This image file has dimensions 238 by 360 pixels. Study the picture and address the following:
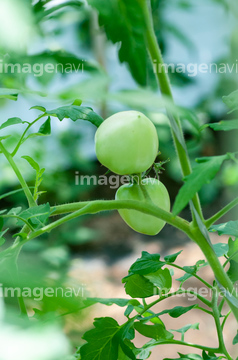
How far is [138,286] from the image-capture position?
322 mm

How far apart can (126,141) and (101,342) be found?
0.15m

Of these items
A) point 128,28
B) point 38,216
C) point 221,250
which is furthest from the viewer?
point 221,250

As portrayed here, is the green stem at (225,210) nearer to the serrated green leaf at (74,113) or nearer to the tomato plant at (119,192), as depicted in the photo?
the tomato plant at (119,192)

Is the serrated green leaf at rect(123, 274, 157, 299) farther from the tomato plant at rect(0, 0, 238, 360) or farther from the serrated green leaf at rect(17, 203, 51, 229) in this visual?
the serrated green leaf at rect(17, 203, 51, 229)

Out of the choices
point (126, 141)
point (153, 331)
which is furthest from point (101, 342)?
point (126, 141)

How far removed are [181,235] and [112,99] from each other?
1948mm

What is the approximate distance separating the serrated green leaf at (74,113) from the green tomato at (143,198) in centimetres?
5

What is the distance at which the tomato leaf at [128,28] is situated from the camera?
0.11m

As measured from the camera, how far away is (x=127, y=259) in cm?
186

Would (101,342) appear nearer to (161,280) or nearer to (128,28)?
(161,280)

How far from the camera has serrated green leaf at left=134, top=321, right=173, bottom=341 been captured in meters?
0.32

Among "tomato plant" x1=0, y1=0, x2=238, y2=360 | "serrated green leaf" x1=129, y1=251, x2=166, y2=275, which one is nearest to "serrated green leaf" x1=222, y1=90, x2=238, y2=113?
"tomato plant" x1=0, y1=0, x2=238, y2=360

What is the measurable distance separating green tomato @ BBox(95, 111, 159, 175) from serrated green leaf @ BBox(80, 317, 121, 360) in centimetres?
12

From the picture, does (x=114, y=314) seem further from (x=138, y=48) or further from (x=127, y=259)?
(x=138, y=48)
